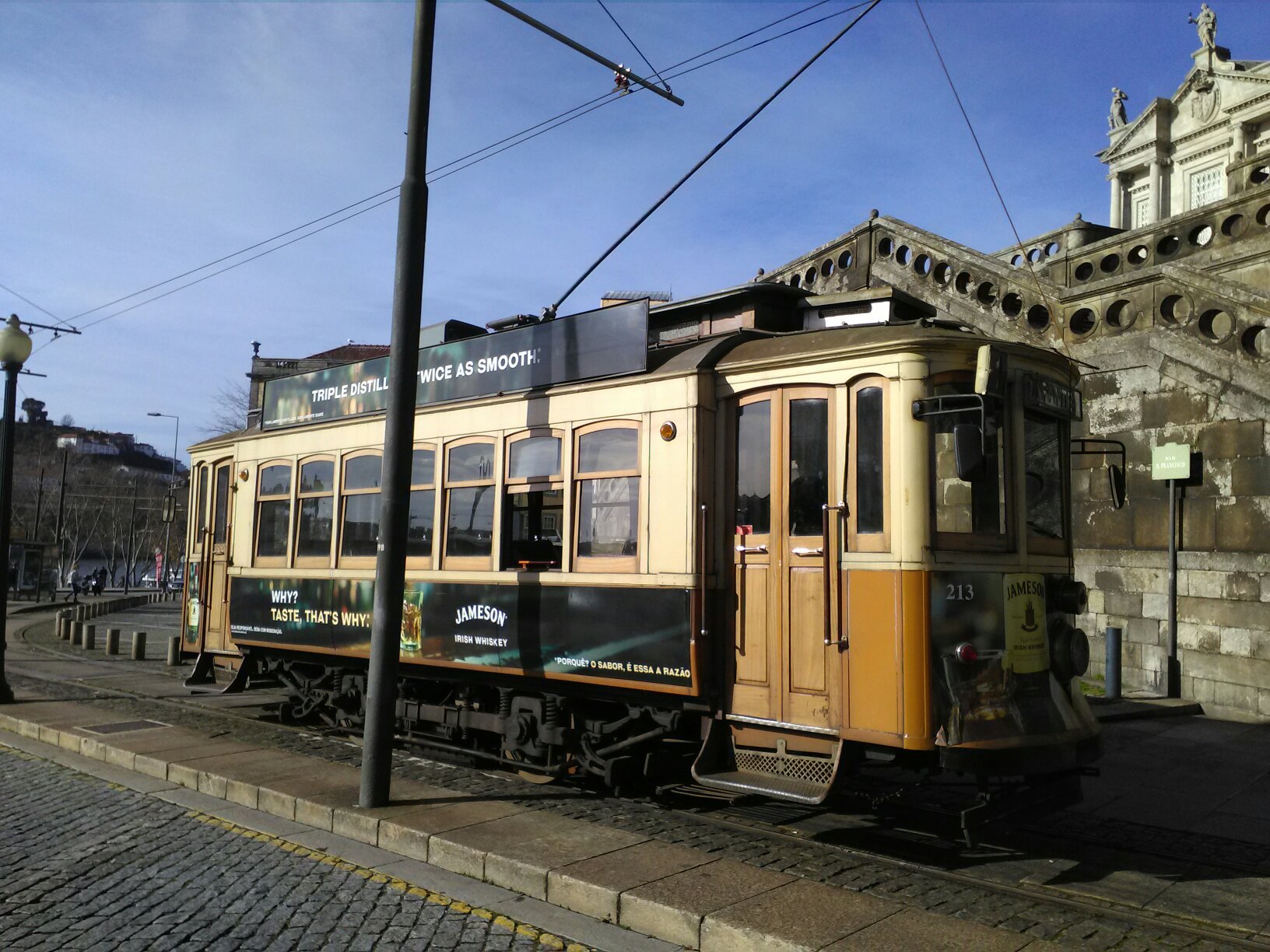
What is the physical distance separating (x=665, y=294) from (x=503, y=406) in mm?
4033

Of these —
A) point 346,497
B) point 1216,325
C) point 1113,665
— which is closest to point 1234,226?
point 1216,325

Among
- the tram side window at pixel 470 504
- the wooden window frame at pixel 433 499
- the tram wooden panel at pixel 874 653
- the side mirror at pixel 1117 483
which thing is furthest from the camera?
the wooden window frame at pixel 433 499

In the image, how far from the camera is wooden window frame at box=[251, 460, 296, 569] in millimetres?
10773

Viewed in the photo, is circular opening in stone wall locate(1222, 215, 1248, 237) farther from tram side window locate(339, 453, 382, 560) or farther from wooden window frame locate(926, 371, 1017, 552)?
tram side window locate(339, 453, 382, 560)

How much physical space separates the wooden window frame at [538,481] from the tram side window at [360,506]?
1.81 meters

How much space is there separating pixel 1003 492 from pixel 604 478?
2.93m

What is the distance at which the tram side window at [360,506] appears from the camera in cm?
970

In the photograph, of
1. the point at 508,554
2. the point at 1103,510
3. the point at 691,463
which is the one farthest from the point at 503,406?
the point at 1103,510

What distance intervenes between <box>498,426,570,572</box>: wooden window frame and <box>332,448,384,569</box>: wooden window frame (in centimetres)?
186

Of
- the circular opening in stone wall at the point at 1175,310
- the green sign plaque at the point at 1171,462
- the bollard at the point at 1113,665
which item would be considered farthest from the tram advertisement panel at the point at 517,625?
the circular opening in stone wall at the point at 1175,310

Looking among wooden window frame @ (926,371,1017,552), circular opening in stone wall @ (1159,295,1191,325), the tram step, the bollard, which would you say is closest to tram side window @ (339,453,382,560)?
the tram step

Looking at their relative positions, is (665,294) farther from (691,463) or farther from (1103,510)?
(1103,510)

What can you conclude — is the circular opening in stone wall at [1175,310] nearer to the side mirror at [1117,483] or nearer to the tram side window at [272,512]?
the side mirror at [1117,483]

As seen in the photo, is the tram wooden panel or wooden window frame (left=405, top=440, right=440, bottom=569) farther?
wooden window frame (left=405, top=440, right=440, bottom=569)
